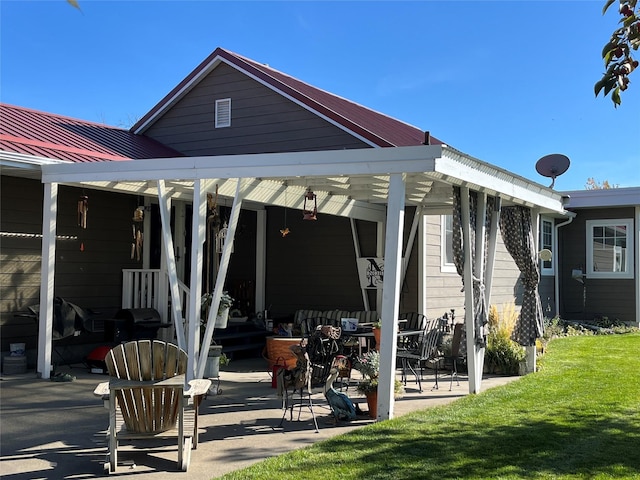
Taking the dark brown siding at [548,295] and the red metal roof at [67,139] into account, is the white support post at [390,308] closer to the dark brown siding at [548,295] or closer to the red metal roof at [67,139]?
the red metal roof at [67,139]

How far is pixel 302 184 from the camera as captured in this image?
28.9ft

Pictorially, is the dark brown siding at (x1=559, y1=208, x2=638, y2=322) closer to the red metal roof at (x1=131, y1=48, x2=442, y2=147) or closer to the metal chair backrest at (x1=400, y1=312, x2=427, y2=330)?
the red metal roof at (x1=131, y1=48, x2=442, y2=147)

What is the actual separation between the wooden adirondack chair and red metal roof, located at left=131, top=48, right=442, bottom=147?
6.06 m

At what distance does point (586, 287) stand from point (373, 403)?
11.6 metres

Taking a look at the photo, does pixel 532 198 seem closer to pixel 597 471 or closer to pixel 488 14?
pixel 488 14

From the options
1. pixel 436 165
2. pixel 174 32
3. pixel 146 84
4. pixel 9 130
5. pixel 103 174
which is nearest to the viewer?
pixel 436 165

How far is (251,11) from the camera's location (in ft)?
38.9

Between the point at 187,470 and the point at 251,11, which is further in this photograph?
the point at 251,11

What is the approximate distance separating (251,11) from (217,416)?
769cm

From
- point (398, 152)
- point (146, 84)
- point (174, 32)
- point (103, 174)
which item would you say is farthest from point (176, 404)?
Result: point (146, 84)

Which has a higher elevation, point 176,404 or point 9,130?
point 9,130

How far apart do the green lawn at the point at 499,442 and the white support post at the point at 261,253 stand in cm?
586

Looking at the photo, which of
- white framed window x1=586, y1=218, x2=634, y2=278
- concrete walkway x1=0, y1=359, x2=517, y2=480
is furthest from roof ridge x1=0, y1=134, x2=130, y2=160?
white framed window x1=586, y1=218, x2=634, y2=278

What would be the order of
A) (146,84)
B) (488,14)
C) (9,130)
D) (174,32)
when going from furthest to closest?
1. (146,84)
2. (174,32)
3. (488,14)
4. (9,130)
